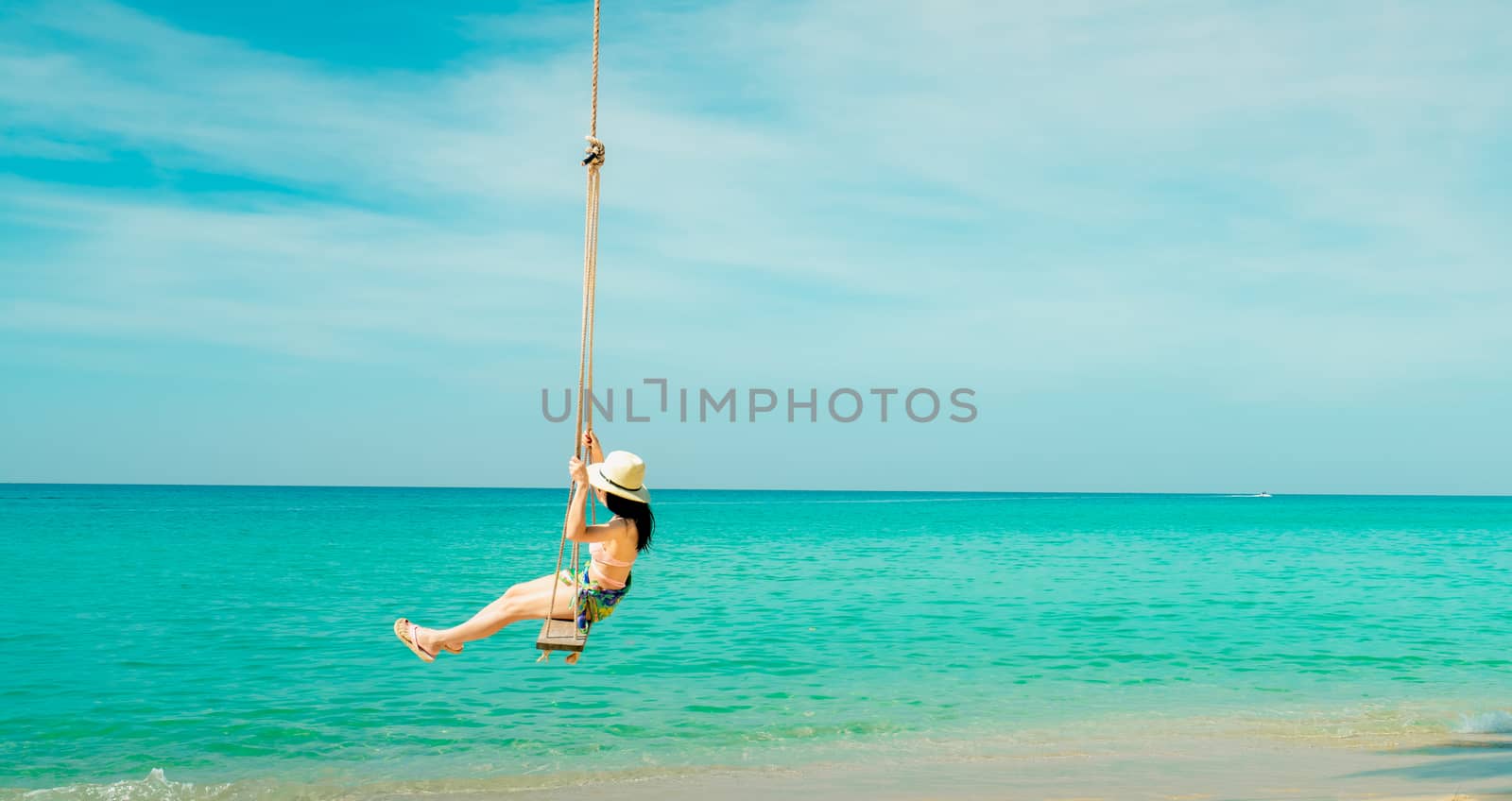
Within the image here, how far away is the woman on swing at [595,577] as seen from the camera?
648 cm

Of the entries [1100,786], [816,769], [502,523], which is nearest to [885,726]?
[816,769]

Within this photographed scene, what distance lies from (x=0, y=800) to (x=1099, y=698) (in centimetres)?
956

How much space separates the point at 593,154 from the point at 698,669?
7624 millimetres

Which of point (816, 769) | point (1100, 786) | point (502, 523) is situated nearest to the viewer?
point (1100, 786)

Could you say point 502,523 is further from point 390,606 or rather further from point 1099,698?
point 1099,698

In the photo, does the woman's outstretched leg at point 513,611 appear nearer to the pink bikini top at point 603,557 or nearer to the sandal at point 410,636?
the sandal at point 410,636

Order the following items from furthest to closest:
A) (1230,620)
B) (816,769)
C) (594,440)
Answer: (1230,620), (816,769), (594,440)

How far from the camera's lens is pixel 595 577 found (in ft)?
21.9

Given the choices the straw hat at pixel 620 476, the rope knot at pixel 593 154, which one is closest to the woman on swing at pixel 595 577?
the straw hat at pixel 620 476

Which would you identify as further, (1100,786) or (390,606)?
(390,606)

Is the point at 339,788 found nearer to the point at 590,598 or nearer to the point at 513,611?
the point at 513,611

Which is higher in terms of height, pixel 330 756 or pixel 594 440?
pixel 594 440

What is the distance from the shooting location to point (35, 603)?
19.3 m

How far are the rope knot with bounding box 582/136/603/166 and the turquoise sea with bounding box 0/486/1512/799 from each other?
4695mm
